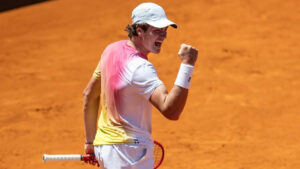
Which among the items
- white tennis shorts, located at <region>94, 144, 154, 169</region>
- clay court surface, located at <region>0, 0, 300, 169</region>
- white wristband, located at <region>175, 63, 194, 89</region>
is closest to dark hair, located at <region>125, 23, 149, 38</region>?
white wristband, located at <region>175, 63, 194, 89</region>

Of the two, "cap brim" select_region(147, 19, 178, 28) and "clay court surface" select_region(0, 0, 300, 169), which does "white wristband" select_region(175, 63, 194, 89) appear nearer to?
"cap brim" select_region(147, 19, 178, 28)

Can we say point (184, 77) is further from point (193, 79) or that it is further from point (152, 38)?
point (193, 79)

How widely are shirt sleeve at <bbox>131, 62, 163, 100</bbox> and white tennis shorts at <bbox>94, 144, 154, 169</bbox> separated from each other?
40 centimetres

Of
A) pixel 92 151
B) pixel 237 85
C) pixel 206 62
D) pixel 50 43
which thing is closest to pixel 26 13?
pixel 50 43

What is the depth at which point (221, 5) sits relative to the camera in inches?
468

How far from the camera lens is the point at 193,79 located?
30.1 feet

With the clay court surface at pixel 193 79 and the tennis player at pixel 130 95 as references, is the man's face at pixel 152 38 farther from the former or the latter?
the clay court surface at pixel 193 79

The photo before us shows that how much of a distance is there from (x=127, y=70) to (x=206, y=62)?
604 centimetres

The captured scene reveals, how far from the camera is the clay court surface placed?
734 centimetres

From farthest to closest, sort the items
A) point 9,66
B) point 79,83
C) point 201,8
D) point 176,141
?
1. point 201,8
2. point 9,66
3. point 79,83
4. point 176,141

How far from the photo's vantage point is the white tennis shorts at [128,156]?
3854 mm

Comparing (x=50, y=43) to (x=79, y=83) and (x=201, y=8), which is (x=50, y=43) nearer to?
(x=79, y=83)

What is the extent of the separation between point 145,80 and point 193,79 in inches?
219

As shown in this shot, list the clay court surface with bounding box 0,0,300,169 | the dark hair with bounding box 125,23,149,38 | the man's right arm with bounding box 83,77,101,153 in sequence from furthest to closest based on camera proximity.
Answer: the clay court surface with bounding box 0,0,300,169, the man's right arm with bounding box 83,77,101,153, the dark hair with bounding box 125,23,149,38
